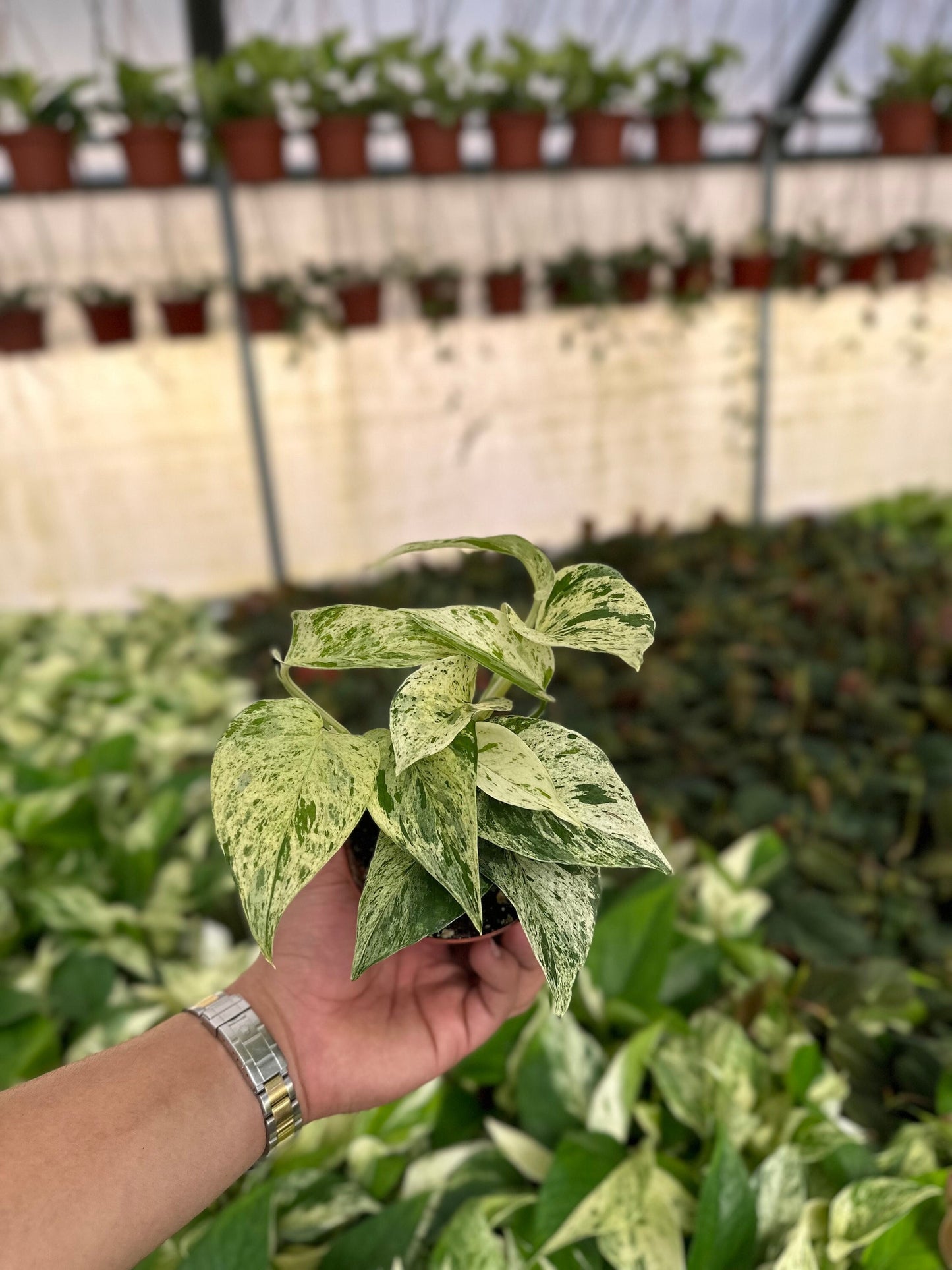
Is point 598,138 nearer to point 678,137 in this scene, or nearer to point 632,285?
point 678,137

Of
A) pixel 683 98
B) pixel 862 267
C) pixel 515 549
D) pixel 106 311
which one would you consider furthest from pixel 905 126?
pixel 515 549

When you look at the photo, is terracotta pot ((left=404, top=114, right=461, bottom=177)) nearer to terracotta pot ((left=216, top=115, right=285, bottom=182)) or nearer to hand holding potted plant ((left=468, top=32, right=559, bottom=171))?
hand holding potted plant ((left=468, top=32, right=559, bottom=171))

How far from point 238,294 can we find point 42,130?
0.63 meters

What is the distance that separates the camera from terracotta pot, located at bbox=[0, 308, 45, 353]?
2.47m

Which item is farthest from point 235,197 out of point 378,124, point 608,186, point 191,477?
point 608,186

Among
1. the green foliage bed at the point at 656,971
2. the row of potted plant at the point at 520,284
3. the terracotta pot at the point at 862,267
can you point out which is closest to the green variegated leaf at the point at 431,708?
the green foliage bed at the point at 656,971

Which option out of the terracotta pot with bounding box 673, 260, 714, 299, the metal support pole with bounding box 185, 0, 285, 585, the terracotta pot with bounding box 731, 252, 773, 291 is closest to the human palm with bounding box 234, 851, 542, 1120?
the metal support pole with bounding box 185, 0, 285, 585

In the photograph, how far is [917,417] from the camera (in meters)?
3.80

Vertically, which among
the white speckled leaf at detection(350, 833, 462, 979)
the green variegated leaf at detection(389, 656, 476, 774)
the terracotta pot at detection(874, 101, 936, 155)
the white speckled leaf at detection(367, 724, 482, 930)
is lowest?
the white speckled leaf at detection(350, 833, 462, 979)

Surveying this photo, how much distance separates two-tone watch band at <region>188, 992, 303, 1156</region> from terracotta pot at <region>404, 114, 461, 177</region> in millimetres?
2502

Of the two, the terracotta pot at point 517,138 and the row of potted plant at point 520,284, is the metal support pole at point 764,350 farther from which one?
the terracotta pot at point 517,138

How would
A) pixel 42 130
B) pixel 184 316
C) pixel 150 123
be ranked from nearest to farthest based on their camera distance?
pixel 42 130 < pixel 150 123 < pixel 184 316

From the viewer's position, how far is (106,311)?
101 inches

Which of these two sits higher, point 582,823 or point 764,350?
point 582,823
